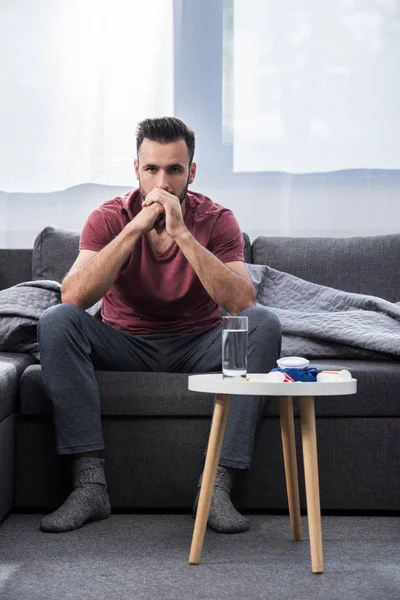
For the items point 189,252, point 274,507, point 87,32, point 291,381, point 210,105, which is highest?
point 87,32

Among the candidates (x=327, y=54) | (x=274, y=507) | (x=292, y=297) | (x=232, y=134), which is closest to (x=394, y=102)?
(x=327, y=54)

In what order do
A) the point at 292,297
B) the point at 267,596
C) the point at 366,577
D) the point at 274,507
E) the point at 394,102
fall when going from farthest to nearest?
the point at 394,102 → the point at 292,297 → the point at 274,507 → the point at 366,577 → the point at 267,596

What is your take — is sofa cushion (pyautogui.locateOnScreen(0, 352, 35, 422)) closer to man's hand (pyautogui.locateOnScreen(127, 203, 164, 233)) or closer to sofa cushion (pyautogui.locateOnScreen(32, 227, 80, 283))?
man's hand (pyautogui.locateOnScreen(127, 203, 164, 233))

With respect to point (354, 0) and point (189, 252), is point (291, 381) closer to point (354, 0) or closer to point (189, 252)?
point (189, 252)

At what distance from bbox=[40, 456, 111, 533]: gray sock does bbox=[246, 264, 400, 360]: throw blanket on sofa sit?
2.30 feet

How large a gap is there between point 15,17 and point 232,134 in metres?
0.94

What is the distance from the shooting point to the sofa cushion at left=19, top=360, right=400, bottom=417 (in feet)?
7.06

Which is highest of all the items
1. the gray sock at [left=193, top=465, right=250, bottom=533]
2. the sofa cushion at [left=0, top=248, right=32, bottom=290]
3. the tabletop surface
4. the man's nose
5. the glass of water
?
the man's nose

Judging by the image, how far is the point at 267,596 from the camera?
1535mm

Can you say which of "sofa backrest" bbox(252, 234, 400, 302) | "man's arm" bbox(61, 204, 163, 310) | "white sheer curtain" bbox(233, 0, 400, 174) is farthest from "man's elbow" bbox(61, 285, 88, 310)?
"white sheer curtain" bbox(233, 0, 400, 174)

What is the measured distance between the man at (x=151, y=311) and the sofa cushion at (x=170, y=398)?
0.08 metres

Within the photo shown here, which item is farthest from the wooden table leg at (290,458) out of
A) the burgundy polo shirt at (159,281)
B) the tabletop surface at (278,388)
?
the burgundy polo shirt at (159,281)

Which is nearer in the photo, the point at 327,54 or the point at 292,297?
the point at 292,297

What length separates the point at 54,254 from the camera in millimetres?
2869
